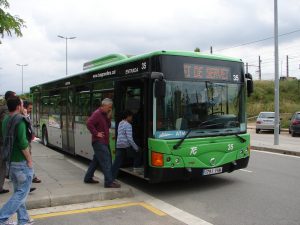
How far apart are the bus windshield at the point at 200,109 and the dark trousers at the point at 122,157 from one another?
1.10 metres

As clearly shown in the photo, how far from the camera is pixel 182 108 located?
7684 mm

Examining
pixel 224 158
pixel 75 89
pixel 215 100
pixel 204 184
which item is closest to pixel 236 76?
pixel 215 100

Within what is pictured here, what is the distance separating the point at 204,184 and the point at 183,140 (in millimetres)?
1642

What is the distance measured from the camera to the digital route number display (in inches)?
310

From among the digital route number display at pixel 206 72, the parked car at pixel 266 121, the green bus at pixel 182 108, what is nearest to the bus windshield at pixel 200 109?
the green bus at pixel 182 108

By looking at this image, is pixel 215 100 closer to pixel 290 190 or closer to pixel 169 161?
pixel 169 161

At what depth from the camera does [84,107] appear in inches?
439

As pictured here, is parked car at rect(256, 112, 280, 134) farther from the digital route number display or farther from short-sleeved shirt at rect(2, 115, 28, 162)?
short-sleeved shirt at rect(2, 115, 28, 162)

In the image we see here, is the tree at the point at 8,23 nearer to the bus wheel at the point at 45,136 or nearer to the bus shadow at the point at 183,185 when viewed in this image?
the bus shadow at the point at 183,185

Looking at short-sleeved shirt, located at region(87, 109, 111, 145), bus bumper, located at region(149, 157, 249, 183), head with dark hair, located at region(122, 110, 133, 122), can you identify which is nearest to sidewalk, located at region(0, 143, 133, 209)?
bus bumper, located at region(149, 157, 249, 183)

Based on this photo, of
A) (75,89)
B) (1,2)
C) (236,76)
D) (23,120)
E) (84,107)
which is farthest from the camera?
(75,89)

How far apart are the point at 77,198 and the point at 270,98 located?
52179 mm

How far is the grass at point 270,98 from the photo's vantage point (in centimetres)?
5100

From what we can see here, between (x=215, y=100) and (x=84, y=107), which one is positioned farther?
(x=84, y=107)
